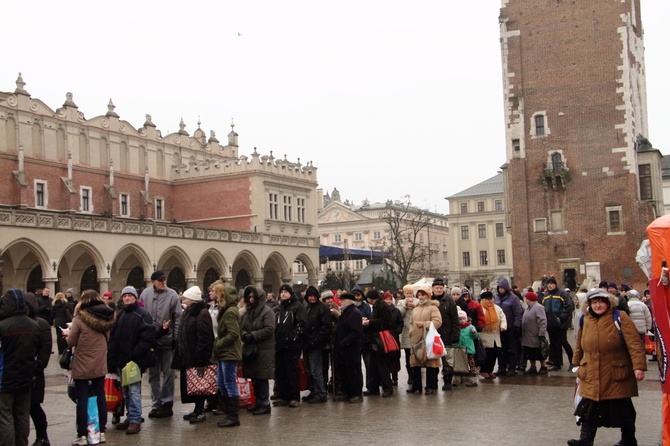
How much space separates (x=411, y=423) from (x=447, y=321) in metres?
3.17

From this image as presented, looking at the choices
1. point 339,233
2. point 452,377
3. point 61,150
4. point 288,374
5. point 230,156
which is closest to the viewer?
point 288,374

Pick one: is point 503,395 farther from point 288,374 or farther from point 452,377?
point 288,374

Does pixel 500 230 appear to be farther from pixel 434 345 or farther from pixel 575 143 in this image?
pixel 434 345

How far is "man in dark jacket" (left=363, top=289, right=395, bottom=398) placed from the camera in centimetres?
1202

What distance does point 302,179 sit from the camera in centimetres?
5356

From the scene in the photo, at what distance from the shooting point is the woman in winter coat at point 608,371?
7516mm

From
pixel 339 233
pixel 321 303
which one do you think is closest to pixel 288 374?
pixel 321 303

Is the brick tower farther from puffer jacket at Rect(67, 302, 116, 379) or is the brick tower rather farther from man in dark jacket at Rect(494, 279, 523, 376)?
puffer jacket at Rect(67, 302, 116, 379)

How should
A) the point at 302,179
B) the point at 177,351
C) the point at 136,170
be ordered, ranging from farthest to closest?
1. the point at 302,179
2. the point at 136,170
3. the point at 177,351

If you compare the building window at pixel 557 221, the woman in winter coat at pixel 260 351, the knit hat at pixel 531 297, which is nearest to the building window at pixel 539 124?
the building window at pixel 557 221

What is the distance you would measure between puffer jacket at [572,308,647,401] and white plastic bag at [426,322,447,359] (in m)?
4.07

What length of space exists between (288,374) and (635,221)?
99.2 feet

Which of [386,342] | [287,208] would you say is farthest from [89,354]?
[287,208]

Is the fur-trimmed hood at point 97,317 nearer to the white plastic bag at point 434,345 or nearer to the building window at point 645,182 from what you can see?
the white plastic bag at point 434,345
